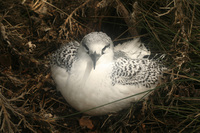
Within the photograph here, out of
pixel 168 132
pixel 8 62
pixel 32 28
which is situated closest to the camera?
pixel 168 132

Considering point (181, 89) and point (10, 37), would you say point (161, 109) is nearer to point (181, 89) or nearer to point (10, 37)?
point (181, 89)

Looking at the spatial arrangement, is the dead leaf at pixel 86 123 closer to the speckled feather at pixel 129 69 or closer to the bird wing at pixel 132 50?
the speckled feather at pixel 129 69

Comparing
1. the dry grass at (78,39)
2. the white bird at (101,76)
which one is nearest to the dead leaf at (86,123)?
the dry grass at (78,39)

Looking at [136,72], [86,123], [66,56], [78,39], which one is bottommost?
[86,123]

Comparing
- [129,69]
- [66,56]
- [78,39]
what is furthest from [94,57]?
[78,39]

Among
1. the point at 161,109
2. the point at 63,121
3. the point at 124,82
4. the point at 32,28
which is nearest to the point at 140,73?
the point at 124,82

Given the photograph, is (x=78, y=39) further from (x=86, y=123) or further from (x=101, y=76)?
(x=86, y=123)
